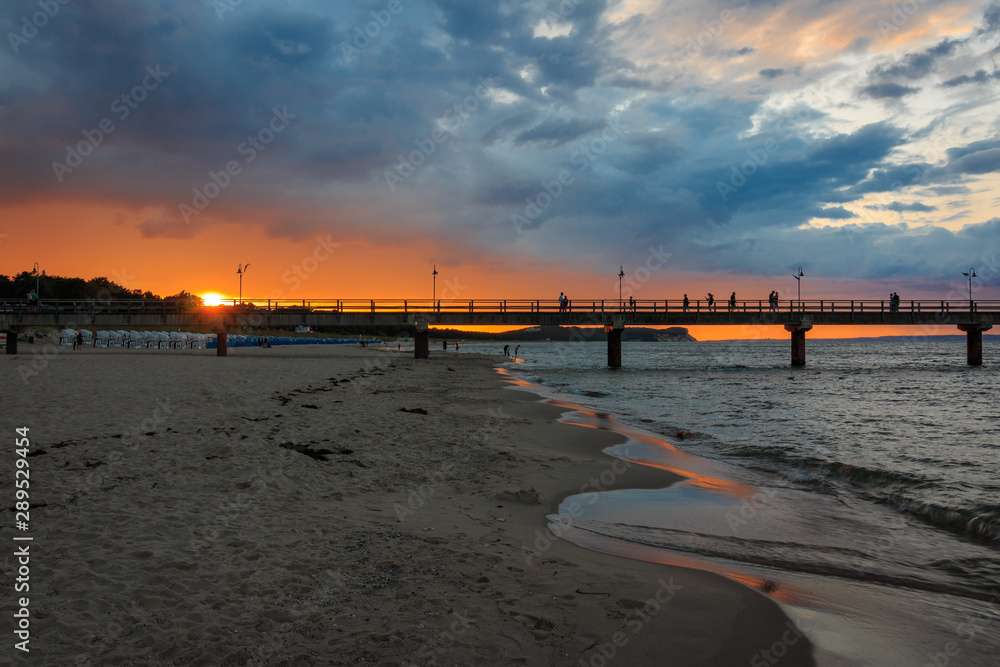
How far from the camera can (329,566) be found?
4.81 metres

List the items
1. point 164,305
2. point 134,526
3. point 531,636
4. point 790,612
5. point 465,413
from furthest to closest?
point 164,305, point 465,413, point 134,526, point 790,612, point 531,636

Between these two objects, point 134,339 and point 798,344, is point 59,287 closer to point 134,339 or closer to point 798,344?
point 134,339

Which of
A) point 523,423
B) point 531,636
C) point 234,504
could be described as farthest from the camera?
point 523,423

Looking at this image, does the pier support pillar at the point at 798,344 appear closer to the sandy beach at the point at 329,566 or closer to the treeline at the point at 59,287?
the sandy beach at the point at 329,566

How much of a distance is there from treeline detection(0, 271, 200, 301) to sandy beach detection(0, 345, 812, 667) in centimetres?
10977

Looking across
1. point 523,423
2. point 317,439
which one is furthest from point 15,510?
point 523,423

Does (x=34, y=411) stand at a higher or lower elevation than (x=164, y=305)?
lower

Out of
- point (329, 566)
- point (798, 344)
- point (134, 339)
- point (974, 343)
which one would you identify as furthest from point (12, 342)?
point (974, 343)

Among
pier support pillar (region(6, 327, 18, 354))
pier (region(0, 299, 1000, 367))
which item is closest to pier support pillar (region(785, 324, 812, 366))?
pier (region(0, 299, 1000, 367))

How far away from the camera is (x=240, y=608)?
395 cm

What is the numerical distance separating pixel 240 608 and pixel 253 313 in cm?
5016

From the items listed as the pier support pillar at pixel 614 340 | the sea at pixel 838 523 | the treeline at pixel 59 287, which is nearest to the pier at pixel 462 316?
the pier support pillar at pixel 614 340

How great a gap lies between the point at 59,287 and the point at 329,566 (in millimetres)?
130377

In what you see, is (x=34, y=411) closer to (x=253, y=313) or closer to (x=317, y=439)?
(x=317, y=439)
